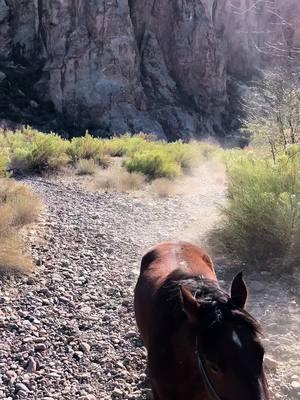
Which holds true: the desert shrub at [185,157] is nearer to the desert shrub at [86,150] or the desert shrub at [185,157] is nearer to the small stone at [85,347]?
the desert shrub at [86,150]

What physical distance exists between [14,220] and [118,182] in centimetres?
628

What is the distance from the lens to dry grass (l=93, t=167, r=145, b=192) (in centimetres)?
1392

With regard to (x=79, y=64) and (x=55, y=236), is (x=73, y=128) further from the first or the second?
(x=55, y=236)

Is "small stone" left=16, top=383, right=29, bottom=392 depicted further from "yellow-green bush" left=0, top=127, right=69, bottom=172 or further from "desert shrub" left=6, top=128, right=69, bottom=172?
"desert shrub" left=6, top=128, right=69, bottom=172

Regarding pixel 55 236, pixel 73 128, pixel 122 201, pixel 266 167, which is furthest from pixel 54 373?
pixel 73 128

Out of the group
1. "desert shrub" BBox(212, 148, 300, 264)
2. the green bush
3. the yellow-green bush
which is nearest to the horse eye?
"desert shrub" BBox(212, 148, 300, 264)

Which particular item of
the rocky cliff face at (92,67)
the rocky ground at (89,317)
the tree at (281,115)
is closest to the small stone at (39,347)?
the rocky ground at (89,317)

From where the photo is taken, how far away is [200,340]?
2.52m

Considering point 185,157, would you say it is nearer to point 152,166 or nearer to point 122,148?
point 122,148

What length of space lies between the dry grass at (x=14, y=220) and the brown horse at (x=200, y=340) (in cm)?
278

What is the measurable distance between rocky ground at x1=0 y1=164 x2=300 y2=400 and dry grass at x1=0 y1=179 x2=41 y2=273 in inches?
8.1

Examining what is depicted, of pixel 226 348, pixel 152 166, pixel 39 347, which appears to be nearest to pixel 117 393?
A: pixel 39 347

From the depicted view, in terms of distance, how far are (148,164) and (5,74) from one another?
73.7 feet

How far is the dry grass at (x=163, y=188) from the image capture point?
13.7 m
